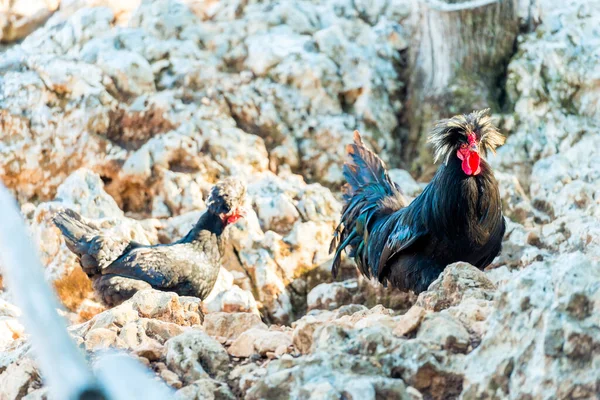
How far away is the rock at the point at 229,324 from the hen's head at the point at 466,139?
1655 mm

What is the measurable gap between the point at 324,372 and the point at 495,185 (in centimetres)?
277

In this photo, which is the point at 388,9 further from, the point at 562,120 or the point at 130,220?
the point at 130,220

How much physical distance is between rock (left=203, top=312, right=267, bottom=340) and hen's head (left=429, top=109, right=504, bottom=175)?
165cm

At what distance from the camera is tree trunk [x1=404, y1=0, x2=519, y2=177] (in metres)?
9.49

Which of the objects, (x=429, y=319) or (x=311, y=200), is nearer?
(x=429, y=319)

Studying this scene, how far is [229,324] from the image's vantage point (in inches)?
183

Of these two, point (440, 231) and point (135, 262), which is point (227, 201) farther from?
point (440, 231)

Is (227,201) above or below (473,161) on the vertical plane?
below

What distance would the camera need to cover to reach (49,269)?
7.64 metres

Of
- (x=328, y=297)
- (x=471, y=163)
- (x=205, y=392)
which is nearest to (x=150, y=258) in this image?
(x=328, y=297)

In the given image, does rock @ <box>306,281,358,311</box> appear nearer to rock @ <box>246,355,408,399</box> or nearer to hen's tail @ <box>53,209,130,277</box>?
hen's tail @ <box>53,209,130,277</box>

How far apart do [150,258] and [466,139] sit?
2736 millimetres

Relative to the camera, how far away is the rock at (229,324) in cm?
458

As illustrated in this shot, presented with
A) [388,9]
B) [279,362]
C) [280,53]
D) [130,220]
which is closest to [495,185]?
[279,362]
